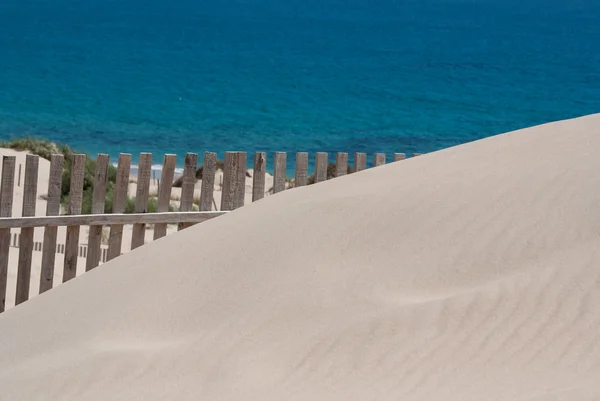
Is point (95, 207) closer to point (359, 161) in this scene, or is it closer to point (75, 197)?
point (75, 197)

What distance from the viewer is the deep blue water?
4084cm

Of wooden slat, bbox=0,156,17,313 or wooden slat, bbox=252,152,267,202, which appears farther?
wooden slat, bbox=252,152,267,202

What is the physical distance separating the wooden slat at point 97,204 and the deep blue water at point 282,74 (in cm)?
2751

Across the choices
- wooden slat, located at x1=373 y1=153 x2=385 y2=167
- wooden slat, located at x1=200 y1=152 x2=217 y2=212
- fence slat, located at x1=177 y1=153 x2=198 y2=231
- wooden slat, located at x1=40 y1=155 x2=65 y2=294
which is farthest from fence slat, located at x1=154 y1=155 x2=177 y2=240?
wooden slat, located at x1=373 y1=153 x2=385 y2=167

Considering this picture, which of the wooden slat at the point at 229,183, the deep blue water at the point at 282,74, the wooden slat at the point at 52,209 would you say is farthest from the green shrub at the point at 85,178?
the deep blue water at the point at 282,74

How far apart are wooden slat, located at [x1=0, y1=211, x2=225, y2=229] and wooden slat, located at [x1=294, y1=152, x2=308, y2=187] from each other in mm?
863

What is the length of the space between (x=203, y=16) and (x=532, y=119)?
46.1m

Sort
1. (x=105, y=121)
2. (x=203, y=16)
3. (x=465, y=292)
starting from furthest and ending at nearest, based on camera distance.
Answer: (x=203, y=16), (x=105, y=121), (x=465, y=292)

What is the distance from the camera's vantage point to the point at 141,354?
181 inches

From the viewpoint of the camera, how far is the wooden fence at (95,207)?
705cm

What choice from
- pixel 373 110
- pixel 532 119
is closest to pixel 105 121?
Answer: pixel 373 110

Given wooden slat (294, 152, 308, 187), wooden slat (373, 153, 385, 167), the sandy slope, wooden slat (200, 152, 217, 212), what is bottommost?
the sandy slope

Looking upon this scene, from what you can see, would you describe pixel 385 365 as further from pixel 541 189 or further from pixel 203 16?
pixel 203 16

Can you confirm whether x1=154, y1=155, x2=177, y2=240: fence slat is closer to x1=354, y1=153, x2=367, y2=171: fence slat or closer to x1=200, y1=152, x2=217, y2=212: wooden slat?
x1=200, y1=152, x2=217, y2=212: wooden slat
